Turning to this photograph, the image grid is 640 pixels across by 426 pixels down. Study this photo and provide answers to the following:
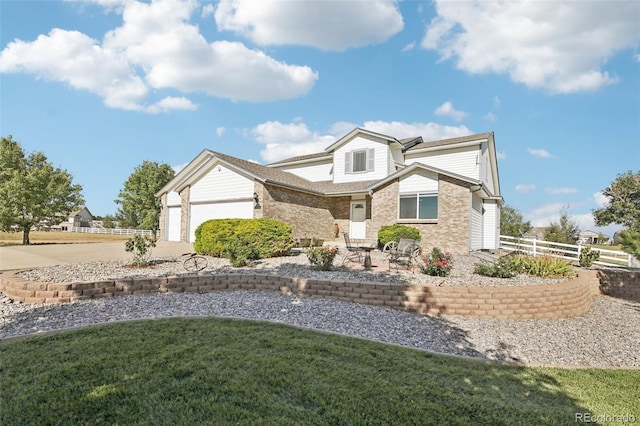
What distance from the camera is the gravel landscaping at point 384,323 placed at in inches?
210

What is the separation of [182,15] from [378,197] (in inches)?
472

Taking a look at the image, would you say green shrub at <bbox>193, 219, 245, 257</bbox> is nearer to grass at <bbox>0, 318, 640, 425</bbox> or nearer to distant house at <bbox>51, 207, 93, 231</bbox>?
grass at <bbox>0, 318, 640, 425</bbox>

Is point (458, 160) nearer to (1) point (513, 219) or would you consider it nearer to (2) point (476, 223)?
(2) point (476, 223)

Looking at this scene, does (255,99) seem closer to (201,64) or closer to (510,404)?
(201,64)

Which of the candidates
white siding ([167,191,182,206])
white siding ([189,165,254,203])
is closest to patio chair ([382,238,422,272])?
white siding ([189,165,254,203])

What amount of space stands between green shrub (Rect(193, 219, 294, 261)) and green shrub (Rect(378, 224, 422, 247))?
5240 mm

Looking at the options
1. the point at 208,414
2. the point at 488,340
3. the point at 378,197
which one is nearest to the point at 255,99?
the point at 378,197

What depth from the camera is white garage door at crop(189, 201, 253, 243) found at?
16.7m

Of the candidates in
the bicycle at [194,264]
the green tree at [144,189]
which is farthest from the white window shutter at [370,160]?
the green tree at [144,189]

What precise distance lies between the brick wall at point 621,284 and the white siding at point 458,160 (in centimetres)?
825

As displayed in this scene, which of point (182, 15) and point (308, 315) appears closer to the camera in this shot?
point (308, 315)

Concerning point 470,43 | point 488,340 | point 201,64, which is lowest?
point 488,340

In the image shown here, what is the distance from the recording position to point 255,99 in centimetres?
1561

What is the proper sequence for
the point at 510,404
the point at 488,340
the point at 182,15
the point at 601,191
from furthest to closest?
1. the point at 601,191
2. the point at 182,15
3. the point at 488,340
4. the point at 510,404
